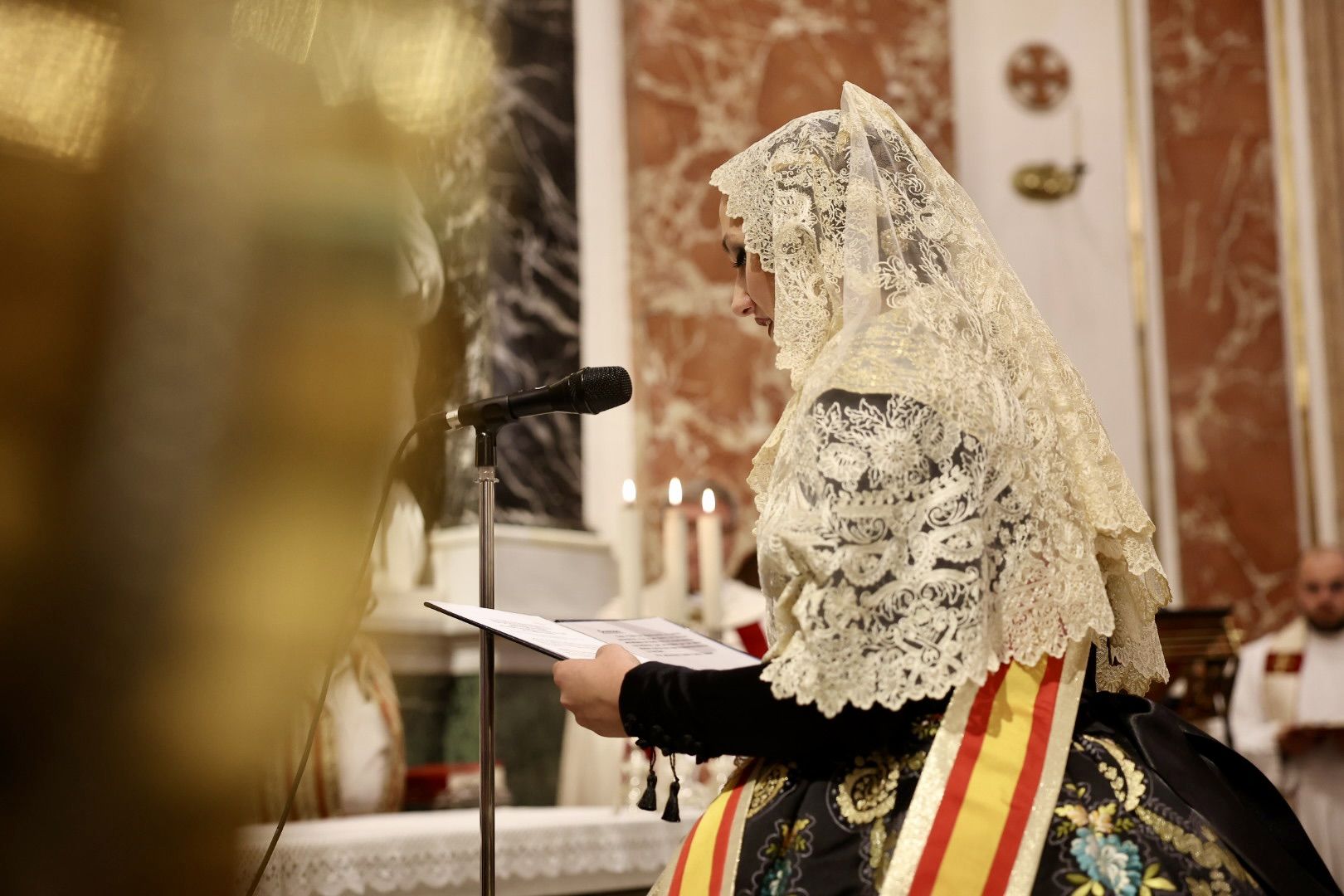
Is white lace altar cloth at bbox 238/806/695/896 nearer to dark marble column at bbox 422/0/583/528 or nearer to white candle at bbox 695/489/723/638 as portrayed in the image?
white candle at bbox 695/489/723/638

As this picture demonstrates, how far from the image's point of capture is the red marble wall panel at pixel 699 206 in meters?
5.64

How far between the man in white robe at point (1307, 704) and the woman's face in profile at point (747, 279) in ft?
14.3

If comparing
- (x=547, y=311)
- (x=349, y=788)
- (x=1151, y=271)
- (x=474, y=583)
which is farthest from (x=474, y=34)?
(x=1151, y=271)

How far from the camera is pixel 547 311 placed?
16.9ft

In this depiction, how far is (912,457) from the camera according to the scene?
6.13 ft

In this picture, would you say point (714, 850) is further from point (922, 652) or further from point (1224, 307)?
point (1224, 307)

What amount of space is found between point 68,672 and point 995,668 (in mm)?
1878

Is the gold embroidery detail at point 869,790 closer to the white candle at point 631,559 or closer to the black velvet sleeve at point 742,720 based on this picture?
the black velvet sleeve at point 742,720

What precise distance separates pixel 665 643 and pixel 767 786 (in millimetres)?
326

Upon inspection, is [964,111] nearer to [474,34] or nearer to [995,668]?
[474,34]

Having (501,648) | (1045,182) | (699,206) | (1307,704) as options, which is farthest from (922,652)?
(1045,182)

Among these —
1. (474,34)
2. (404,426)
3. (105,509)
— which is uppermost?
(474,34)

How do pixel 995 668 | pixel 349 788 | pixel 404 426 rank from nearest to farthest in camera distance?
pixel 995 668
pixel 349 788
pixel 404 426

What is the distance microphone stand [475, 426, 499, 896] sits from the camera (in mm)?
2139
